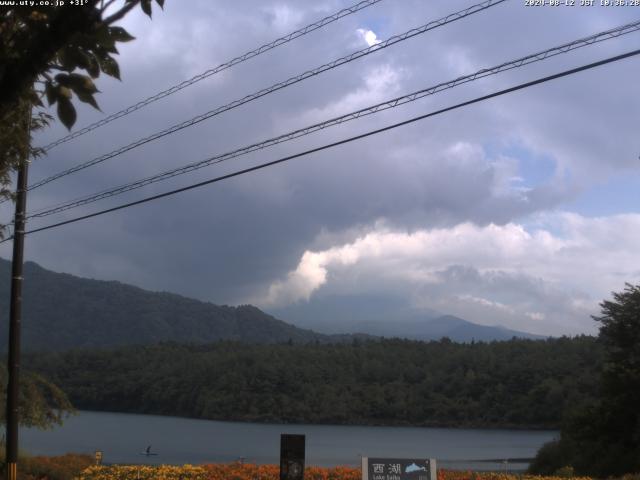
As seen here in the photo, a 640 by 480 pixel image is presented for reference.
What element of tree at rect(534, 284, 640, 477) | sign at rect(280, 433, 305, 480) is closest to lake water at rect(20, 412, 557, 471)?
tree at rect(534, 284, 640, 477)

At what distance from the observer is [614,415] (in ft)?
92.3

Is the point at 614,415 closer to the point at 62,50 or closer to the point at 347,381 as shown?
the point at 62,50

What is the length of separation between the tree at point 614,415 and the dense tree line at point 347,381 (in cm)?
4407

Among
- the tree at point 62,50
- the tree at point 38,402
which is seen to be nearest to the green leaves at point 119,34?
the tree at point 62,50

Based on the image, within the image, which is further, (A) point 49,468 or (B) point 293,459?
(A) point 49,468

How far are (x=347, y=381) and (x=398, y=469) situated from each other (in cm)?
8783

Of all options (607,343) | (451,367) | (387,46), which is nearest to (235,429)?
(451,367)

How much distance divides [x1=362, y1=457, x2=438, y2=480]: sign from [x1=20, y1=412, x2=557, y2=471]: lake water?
1252 inches

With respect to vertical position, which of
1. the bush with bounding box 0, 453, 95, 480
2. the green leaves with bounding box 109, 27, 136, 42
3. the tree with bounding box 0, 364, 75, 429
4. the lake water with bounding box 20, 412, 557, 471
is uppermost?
the green leaves with bounding box 109, 27, 136, 42

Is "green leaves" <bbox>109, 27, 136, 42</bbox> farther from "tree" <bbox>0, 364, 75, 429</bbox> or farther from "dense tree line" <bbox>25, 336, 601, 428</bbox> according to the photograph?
"dense tree line" <bbox>25, 336, 601, 428</bbox>

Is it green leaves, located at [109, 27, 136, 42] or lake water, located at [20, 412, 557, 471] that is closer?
green leaves, located at [109, 27, 136, 42]

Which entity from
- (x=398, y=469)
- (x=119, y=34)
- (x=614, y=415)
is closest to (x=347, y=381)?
(x=614, y=415)

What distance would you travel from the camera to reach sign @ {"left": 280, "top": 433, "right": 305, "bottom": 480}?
1267 cm

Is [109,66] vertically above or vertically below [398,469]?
above
